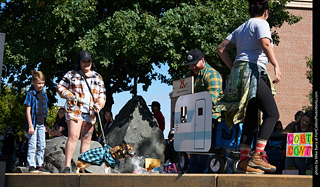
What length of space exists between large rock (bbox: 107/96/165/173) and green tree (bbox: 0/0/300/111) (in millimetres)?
3197

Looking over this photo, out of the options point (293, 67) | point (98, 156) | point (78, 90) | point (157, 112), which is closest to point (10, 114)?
point (293, 67)

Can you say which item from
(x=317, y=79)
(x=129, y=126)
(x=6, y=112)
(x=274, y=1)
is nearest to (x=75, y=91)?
(x=317, y=79)

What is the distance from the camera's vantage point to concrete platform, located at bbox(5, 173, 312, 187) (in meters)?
3.48

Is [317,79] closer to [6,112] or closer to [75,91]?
[75,91]

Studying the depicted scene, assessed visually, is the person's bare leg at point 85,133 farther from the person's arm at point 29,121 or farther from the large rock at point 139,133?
the large rock at point 139,133

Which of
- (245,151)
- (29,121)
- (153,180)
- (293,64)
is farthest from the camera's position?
(293,64)

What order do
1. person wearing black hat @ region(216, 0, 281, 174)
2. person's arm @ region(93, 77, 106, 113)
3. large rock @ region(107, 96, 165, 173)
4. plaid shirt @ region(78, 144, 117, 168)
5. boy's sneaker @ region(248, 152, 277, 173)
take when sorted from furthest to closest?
large rock @ region(107, 96, 165, 173), person's arm @ region(93, 77, 106, 113), plaid shirt @ region(78, 144, 117, 168), person wearing black hat @ region(216, 0, 281, 174), boy's sneaker @ region(248, 152, 277, 173)

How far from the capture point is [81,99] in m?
6.63

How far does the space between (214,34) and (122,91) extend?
675 centimetres

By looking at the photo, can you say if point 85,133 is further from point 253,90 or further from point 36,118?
point 253,90

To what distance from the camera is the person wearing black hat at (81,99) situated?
21.6 ft

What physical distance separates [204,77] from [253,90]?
2.16 meters

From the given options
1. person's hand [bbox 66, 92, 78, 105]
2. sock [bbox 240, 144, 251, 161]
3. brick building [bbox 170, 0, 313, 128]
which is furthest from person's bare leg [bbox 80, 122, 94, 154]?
brick building [bbox 170, 0, 313, 128]

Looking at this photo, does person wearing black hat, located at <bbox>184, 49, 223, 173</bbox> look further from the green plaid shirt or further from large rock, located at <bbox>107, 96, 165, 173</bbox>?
large rock, located at <bbox>107, 96, 165, 173</bbox>
